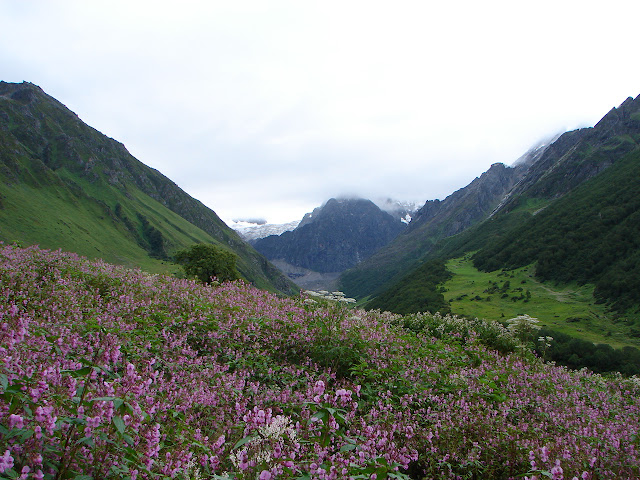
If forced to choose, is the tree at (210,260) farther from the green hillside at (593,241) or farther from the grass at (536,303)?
the green hillside at (593,241)

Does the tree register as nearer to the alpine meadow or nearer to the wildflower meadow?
the alpine meadow

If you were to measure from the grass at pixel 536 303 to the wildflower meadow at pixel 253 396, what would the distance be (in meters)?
82.0

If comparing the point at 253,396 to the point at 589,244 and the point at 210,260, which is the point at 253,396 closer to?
the point at 210,260

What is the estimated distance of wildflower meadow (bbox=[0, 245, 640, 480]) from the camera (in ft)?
10.6

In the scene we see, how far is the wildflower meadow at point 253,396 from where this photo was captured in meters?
3.24

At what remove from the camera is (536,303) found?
106m

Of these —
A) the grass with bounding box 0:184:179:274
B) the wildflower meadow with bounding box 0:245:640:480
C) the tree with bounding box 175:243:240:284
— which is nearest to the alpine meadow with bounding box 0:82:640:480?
the wildflower meadow with bounding box 0:245:640:480

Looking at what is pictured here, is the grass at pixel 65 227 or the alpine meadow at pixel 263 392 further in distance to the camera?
the grass at pixel 65 227

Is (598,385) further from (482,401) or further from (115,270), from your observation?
(115,270)

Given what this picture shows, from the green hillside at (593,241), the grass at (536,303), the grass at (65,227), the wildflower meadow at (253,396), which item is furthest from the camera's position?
the grass at (65,227)

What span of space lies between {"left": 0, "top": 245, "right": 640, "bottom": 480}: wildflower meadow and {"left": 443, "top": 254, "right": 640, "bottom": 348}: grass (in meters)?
82.0

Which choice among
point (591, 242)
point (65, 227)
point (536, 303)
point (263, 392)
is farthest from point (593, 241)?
point (65, 227)

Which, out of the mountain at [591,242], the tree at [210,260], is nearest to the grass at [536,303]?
the mountain at [591,242]

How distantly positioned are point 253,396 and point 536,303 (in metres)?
119
